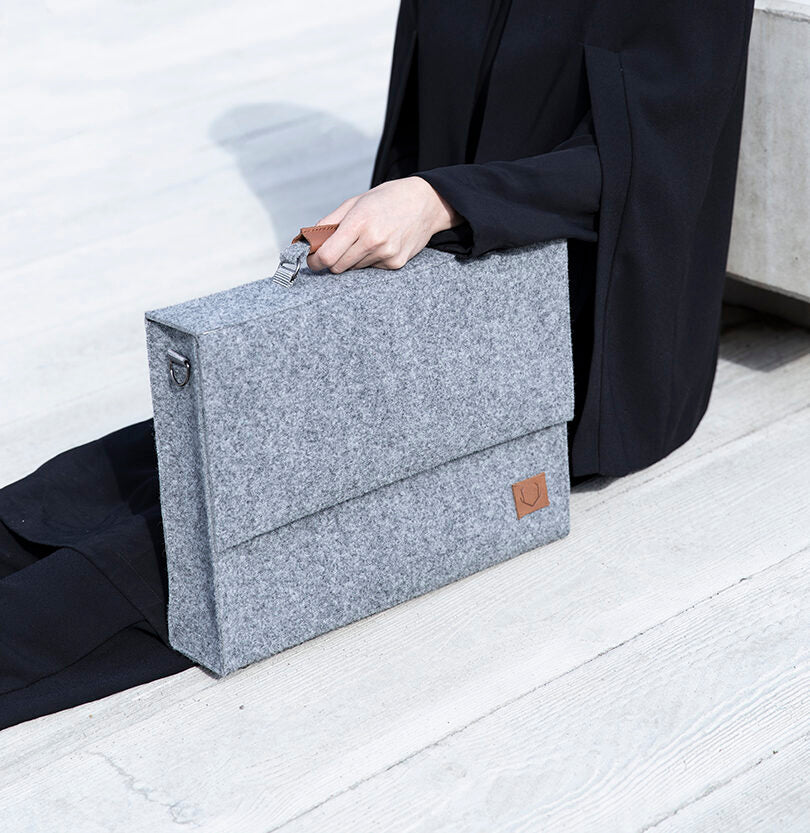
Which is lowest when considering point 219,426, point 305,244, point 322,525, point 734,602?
point 734,602

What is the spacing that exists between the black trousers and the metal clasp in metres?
0.33

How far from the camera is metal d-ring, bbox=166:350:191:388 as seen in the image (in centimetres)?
114

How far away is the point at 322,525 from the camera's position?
1.29 m

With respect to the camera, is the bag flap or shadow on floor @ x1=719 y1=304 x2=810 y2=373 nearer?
the bag flap

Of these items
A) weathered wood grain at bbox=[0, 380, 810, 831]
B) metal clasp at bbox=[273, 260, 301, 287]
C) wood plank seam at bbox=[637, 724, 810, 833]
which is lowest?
weathered wood grain at bbox=[0, 380, 810, 831]

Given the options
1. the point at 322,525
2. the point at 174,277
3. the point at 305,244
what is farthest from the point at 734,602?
the point at 174,277

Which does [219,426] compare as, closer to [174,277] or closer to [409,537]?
[409,537]

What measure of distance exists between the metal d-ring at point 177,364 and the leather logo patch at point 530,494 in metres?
0.43

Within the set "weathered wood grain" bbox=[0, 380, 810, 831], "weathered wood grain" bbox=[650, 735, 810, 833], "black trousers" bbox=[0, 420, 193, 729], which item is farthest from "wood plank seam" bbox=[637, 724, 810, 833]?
"black trousers" bbox=[0, 420, 193, 729]

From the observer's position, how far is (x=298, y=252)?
4.03 ft

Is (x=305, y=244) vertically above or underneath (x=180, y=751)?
above

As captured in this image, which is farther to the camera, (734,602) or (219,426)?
(734,602)

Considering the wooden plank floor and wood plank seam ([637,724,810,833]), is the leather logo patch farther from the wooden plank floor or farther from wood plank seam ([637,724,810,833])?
wood plank seam ([637,724,810,833])

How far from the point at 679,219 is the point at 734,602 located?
0.42m
